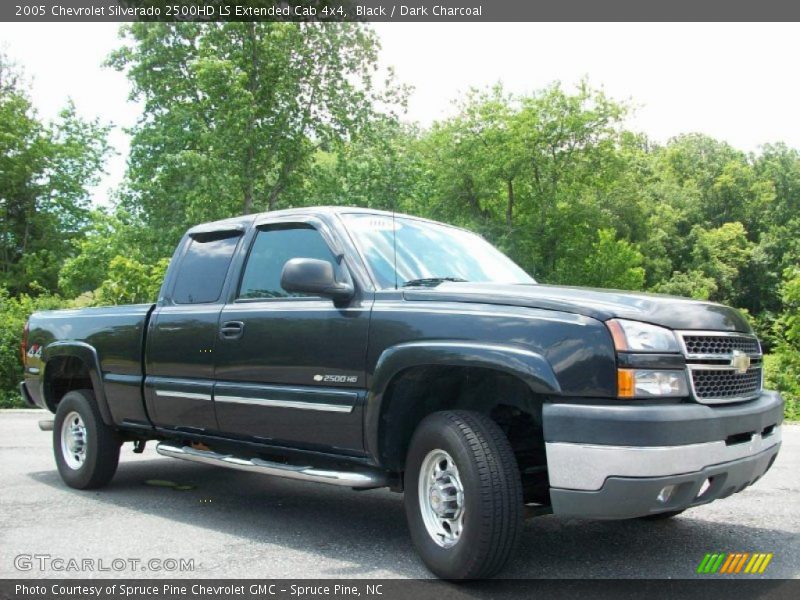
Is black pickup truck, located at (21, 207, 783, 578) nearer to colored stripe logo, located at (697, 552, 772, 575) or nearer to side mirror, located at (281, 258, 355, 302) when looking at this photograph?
side mirror, located at (281, 258, 355, 302)

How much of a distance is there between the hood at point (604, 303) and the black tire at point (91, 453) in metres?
3.44

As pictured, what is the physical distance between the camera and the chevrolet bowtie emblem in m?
4.12

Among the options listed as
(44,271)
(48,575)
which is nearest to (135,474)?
(48,575)

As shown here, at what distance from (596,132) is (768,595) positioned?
42.5 meters

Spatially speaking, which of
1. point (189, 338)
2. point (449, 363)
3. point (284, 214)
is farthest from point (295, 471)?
point (284, 214)

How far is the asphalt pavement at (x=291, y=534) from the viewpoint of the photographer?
439 cm

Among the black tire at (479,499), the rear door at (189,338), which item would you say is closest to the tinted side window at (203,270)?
the rear door at (189,338)

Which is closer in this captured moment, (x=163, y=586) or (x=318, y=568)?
(x=163, y=586)

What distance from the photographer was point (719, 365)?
4031 millimetres

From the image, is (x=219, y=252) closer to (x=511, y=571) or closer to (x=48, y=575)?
(x=48, y=575)

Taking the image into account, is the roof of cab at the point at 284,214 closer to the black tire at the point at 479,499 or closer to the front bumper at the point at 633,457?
the black tire at the point at 479,499

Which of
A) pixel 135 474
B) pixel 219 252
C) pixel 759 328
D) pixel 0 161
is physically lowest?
pixel 759 328

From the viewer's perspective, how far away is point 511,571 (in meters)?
4.32

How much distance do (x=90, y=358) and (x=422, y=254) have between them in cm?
315
